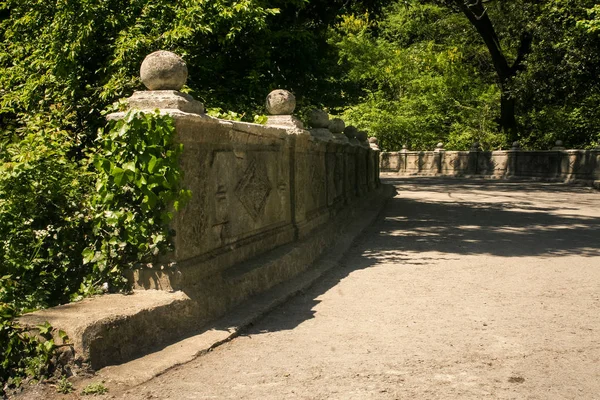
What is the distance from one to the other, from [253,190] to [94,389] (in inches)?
124

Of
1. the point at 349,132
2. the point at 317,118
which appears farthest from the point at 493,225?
the point at 349,132

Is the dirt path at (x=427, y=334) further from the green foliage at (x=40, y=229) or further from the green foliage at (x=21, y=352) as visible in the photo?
the green foliage at (x=40, y=229)

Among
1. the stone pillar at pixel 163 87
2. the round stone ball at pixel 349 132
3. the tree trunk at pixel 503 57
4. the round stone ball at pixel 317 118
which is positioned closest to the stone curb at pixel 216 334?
the stone pillar at pixel 163 87

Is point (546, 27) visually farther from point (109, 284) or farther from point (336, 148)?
point (109, 284)

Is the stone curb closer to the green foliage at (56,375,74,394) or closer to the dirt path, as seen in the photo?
the dirt path

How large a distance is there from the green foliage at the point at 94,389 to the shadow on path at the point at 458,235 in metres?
1.54

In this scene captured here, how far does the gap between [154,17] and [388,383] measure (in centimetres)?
665

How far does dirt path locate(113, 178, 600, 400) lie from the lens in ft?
12.8

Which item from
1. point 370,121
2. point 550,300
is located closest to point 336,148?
point 550,300

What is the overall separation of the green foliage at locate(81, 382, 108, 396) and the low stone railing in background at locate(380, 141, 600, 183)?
2356 cm

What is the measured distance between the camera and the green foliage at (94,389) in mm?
3627

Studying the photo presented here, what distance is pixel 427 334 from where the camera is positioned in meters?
5.06

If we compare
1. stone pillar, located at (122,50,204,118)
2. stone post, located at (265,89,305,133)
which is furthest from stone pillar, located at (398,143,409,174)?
stone pillar, located at (122,50,204,118)

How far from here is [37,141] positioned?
235 inches
